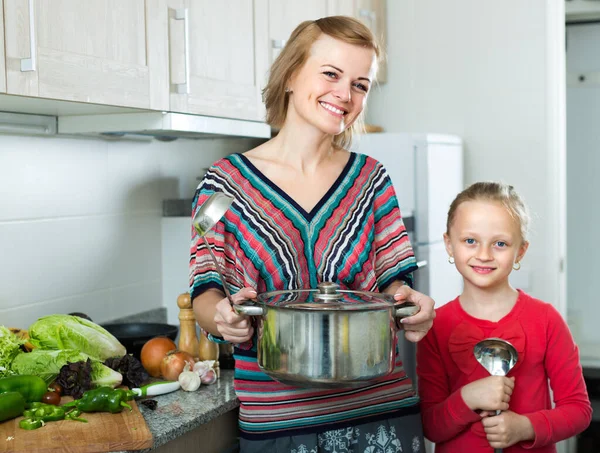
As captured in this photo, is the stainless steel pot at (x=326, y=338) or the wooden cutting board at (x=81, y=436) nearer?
the stainless steel pot at (x=326, y=338)

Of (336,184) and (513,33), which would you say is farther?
(513,33)

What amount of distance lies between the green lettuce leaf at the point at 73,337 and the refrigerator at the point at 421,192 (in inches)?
46.5

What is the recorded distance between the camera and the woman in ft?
4.26

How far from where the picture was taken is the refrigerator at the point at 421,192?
2.61 m

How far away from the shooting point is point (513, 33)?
2965 mm

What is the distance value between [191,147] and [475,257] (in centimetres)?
127

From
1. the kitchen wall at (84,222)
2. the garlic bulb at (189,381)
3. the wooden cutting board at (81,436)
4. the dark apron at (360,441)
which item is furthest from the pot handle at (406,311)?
the kitchen wall at (84,222)

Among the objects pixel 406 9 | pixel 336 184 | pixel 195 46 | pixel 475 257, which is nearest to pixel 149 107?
pixel 195 46

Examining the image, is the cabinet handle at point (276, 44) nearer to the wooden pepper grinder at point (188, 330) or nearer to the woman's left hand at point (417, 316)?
the wooden pepper grinder at point (188, 330)

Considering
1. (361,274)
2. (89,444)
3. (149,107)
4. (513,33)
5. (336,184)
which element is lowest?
(89,444)

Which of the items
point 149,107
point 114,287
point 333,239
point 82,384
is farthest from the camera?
point 114,287

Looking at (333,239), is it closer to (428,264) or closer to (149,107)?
(149,107)

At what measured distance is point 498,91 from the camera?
118 inches

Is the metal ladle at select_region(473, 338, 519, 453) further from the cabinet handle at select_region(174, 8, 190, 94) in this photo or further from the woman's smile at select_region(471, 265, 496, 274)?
the cabinet handle at select_region(174, 8, 190, 94)
